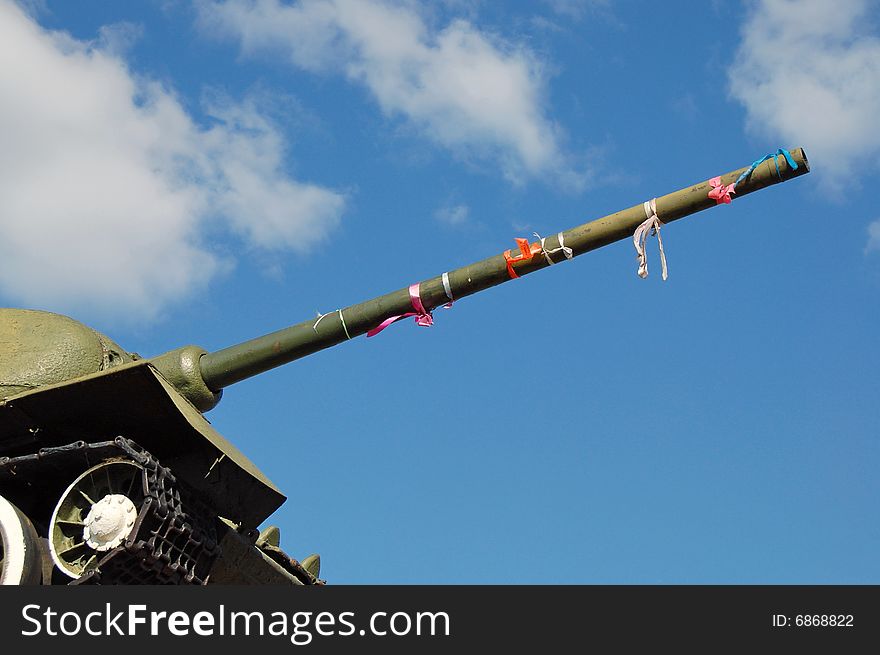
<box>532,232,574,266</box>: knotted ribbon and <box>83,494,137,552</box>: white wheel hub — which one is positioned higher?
<box>532,232,574,266</box>: knotted ribbon

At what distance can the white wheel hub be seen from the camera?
10.3 metres

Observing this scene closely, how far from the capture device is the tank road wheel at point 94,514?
10305 mm

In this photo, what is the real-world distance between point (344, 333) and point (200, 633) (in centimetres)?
417

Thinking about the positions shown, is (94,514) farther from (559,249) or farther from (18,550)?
(559,249)

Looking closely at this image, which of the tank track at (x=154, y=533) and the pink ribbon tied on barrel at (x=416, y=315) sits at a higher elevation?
the pink ribbon tied on barrel at (x=416, y=315)

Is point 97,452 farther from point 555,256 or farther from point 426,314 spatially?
point 555,256

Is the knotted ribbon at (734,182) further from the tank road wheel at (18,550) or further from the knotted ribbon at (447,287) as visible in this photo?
the tank road wheel at (18,550)

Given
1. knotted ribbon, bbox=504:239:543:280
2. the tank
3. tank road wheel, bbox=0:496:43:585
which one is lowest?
tank road wheel, bbox=0:496:43:585

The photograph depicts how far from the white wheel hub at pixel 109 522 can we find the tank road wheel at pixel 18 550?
0.43 metres

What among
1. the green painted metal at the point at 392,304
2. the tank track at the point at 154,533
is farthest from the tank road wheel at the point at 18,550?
the green painted metal at the point at 392,304

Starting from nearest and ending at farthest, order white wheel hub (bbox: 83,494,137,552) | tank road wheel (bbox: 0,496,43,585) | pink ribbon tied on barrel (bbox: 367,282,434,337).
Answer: tank road wheel (bbox: 0,496,43,585) → white wheel hub (bbox: 83,494,137,552) → pink ribbon tied on barrel (bbox: 367,282,434,337)

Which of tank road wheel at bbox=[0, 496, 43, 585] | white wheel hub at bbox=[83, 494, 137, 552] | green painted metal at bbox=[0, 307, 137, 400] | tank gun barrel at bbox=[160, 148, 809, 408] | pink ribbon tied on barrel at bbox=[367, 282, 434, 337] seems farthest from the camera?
pink ribbon tied on barrel at bbox=[367, 282, 434, 337]

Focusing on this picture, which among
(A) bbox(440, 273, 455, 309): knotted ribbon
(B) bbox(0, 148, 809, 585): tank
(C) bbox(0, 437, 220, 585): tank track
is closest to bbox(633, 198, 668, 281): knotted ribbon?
(B) bbox(0, 148, 809, 585): tank

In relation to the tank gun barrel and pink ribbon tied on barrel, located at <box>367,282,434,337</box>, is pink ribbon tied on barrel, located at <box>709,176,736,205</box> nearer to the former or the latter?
the tank gun barrel
